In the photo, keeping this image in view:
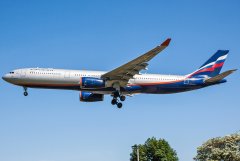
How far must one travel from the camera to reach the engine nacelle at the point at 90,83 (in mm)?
54219

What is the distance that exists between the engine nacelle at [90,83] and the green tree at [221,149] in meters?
28.6

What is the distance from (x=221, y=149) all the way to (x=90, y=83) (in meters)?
31.6

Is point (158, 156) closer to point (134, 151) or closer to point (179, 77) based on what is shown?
point (134, 151)

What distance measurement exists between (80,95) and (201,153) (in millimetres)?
26930

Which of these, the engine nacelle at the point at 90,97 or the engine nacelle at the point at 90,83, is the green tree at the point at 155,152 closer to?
the engine nacelle at the point at 90,97

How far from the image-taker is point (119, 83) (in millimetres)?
56844

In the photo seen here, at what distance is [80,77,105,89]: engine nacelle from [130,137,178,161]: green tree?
1751 inches

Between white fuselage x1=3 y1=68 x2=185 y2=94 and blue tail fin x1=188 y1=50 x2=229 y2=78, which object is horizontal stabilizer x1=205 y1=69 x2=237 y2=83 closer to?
blue tail fin x1=188 y1=50 x2=229 y2=78

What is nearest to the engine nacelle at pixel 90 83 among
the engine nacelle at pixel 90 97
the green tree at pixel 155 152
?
the engine nacelle at pixel 90 97

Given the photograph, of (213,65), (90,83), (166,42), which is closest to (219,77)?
(213,65)

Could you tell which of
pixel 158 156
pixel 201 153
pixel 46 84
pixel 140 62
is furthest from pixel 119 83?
pixel 158 156

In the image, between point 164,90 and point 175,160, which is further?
point 175,160

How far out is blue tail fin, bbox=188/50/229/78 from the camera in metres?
61.0

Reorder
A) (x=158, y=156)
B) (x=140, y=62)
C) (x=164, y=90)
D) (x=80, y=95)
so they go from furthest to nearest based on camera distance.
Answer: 1. (x=158, y=156)
2. (x=80, y=95)
3. (x=164, y=90)
4. (x=140, y=62)
